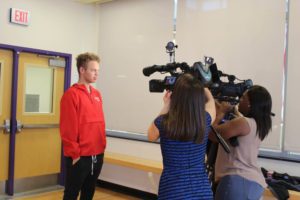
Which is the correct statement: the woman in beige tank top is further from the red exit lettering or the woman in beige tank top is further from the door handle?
the red exit lettering

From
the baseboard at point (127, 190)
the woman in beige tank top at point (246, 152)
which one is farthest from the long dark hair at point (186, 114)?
the baseboard at point (127, 190)

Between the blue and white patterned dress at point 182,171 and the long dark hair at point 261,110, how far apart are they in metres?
0.48

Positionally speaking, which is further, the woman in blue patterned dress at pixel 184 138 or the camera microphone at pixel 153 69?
the camera microphone at pixel 153 69

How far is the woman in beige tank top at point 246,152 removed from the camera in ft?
6.53

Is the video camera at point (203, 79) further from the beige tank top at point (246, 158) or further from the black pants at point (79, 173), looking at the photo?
the black pants at point (79, 173)

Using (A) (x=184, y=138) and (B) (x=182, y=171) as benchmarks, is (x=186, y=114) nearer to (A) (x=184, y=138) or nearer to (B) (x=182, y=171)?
(A) (x=184, y=138)

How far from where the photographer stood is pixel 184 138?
63.3 inches

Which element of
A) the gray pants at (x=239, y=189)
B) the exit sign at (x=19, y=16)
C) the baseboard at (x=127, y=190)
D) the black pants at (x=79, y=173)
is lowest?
the baseboard at (x=127, y=190)

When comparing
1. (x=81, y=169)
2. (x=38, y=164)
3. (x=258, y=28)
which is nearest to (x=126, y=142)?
(x=38, y=164)

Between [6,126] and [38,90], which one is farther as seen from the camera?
Result: [38,90]

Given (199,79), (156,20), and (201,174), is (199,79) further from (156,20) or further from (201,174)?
(156,20)

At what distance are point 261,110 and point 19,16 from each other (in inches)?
130

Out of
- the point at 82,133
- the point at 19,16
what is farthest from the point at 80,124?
the point at 19,16

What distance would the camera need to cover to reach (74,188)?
107 inches
